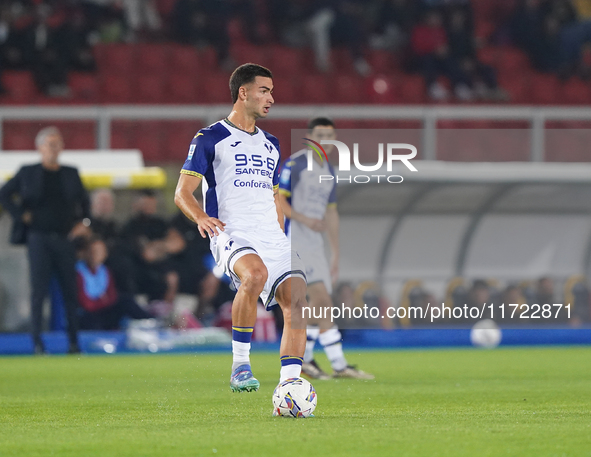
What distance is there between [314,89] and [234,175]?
13111 mm

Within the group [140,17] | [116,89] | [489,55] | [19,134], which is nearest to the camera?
[19,134]

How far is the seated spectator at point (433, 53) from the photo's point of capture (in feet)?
65.3

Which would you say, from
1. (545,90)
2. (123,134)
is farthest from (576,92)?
(123,134)

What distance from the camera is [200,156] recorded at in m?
6.25

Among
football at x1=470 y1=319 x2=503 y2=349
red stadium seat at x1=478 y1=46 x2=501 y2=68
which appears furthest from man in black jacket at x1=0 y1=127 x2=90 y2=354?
red stadium seat at x1=478 y1=46 x2=501 y2=68

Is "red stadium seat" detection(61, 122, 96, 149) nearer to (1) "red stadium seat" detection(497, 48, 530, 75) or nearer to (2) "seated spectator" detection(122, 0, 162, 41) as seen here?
(2) "seated spectator" detection(122, 0, 162, 41)

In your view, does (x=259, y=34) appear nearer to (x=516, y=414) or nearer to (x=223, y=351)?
(x=223, y=351)

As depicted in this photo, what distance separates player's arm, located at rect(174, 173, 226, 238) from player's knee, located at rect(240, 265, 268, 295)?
283 mm

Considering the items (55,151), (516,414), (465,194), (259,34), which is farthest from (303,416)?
(259,34)

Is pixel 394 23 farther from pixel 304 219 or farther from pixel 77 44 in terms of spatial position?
pixel 304 219

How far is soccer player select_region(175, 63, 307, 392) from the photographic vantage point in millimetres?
6062

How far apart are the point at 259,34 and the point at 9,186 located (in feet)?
30.3

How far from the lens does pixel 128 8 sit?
19750mm

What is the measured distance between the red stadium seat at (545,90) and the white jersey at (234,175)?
598 inches
